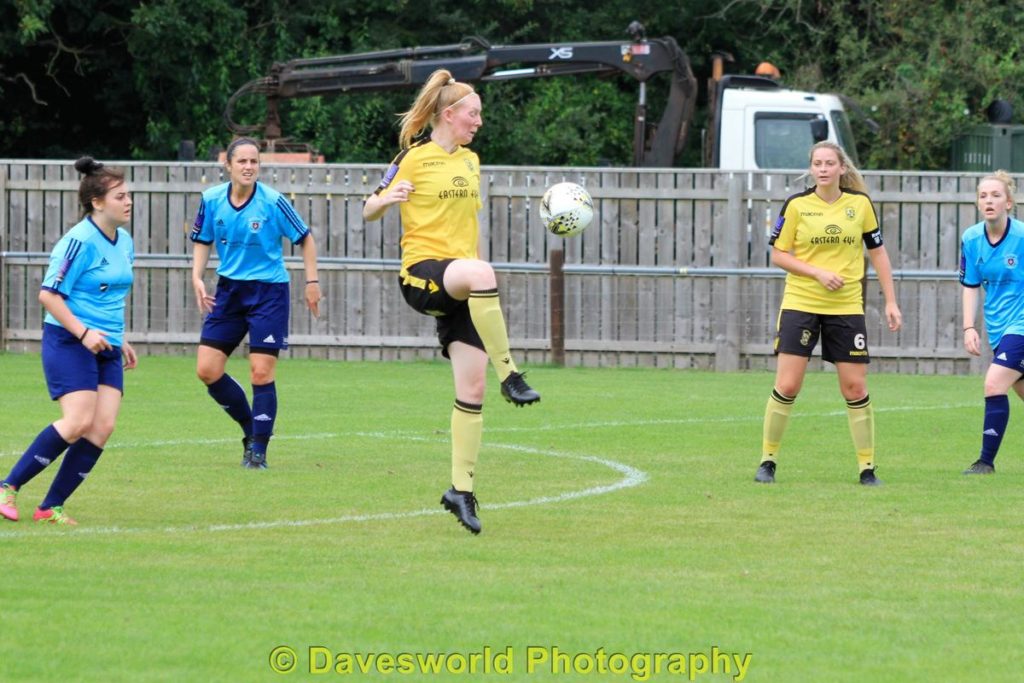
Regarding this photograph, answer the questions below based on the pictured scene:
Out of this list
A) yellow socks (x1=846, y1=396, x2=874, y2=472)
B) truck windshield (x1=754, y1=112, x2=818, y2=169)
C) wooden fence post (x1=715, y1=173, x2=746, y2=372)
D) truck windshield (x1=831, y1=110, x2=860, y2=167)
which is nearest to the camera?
yellow socks (x1=846, y1=396, x2=874, y2=472)

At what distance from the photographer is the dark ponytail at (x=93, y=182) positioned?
28.8ft

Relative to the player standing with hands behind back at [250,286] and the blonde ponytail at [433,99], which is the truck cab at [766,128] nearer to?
the player standing with hands behind back at [250,286]

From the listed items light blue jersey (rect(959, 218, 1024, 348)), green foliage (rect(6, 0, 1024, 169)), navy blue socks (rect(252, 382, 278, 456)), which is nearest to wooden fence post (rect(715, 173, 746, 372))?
light blue jersey (rect(959, 218, 1024, 348))

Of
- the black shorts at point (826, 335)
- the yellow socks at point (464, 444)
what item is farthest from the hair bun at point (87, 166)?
the black shorts at point (826, 335)

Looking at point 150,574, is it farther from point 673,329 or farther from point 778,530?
point 673,329

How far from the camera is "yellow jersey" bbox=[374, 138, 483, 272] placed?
345 inches

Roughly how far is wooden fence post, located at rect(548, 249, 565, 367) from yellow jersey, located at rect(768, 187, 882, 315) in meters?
9.47

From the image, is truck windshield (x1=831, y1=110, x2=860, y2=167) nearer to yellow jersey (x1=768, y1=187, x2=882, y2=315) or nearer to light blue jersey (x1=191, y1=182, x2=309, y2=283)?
yellow jersey (x1=768, y1=187, x2=882, y2=315)

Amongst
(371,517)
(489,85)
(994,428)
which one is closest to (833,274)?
(994,428)

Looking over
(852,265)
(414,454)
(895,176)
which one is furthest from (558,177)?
(852,265)

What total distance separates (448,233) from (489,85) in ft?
75.9

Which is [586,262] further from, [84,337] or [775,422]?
[84,337]

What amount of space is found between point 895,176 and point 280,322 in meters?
10.4

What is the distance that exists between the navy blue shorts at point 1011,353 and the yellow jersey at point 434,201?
4.24 m
